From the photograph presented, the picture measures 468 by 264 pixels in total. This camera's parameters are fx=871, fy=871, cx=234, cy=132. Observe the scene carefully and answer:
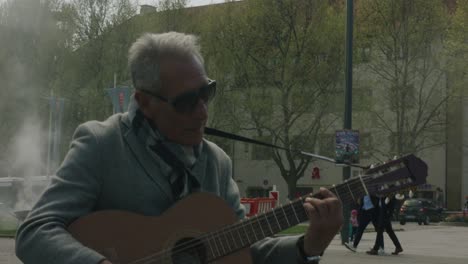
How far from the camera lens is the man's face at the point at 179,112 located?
316cm

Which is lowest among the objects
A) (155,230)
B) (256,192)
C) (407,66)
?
(256,192)

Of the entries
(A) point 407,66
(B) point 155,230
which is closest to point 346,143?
(B) point 155,230

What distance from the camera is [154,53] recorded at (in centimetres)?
319

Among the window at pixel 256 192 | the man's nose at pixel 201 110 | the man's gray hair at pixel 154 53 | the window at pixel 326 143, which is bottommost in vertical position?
the window at pixel 256 192

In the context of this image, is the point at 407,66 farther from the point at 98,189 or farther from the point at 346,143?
the point at 98,189

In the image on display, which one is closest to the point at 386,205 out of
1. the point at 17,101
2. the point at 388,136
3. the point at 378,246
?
the point at 378,246

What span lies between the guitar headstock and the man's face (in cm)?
65

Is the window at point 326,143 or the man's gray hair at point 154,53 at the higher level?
the man's gray hair at point 154,53

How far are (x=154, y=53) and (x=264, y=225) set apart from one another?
747mm

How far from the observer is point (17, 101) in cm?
4941

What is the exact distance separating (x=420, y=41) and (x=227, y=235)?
42998 millimetres

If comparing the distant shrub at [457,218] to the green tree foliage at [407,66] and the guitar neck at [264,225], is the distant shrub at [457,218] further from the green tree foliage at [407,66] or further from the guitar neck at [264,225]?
the guitar neck at [264,225]

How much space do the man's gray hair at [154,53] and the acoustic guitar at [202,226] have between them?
47 cm

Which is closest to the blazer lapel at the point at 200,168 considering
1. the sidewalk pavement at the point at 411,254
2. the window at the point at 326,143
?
the sidewalk pavement at the point at 411,254
